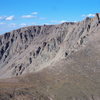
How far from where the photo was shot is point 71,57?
336ft

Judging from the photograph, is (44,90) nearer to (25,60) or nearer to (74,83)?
(74,83)

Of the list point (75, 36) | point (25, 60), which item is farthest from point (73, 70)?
point (25, 60)

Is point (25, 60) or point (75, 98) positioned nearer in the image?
point (75, 98)

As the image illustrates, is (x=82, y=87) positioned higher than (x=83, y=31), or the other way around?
(x=83, y=31)

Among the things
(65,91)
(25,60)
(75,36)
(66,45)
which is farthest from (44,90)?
(25,60)

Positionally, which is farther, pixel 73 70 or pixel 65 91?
pixel 73 70

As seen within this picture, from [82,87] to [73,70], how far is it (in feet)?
38.2

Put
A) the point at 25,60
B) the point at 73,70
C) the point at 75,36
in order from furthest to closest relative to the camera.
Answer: the point at 25,60, the point at 75,36, the point at 73,70

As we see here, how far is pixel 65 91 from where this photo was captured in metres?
79.9

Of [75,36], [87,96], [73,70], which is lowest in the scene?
[87,96]

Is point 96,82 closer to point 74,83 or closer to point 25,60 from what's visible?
point 74,83

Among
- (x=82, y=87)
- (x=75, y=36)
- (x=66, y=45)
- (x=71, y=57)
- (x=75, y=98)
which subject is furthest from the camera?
(x=75, y=36)

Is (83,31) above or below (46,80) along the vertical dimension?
above

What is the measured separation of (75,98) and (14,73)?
4208 inches
